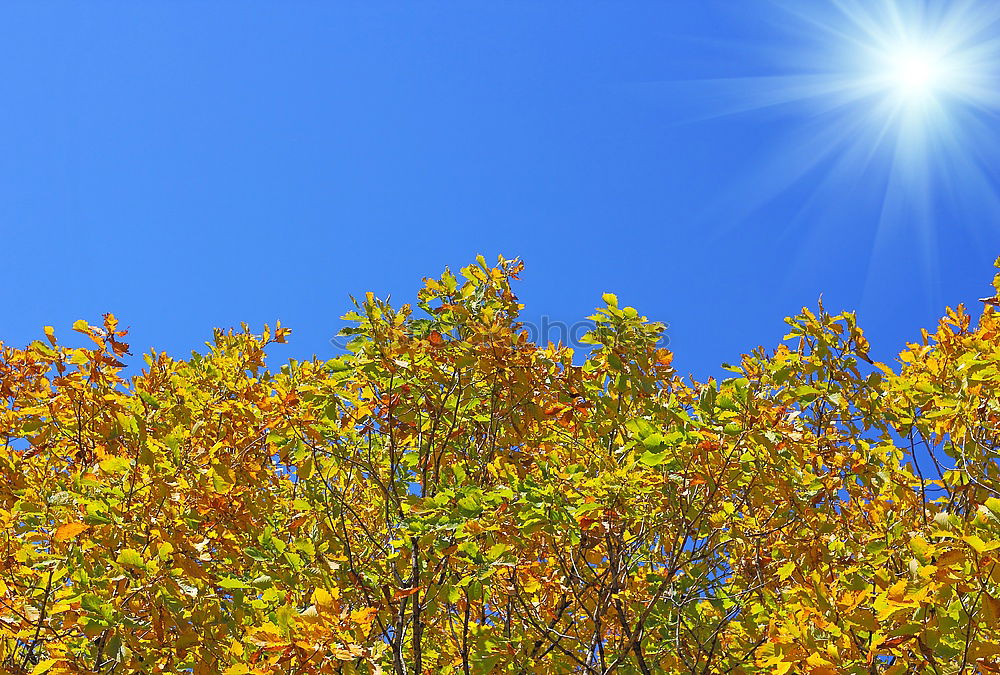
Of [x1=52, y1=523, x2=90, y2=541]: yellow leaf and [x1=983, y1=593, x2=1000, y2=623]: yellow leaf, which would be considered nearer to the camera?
[x1=983, y1=593, x2=1000, y2=623]: yellow leaf

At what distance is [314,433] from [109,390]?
160 cm

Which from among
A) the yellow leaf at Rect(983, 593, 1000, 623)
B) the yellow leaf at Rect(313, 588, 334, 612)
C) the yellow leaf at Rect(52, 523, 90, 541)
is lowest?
the yellow leaf at Rect(313, 588, 334, 612)

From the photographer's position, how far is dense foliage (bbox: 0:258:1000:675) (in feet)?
12.4

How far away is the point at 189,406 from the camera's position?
5.34 meters

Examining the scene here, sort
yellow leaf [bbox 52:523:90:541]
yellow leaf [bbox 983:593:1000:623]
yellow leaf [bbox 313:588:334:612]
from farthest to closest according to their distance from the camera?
yellow leaf [bbox 52:523:90:541] → yellow leaf [bbox 313:588:334:612] → yellow leaf [bbox 983:593:1000:623]

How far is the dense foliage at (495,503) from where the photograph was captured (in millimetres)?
3789

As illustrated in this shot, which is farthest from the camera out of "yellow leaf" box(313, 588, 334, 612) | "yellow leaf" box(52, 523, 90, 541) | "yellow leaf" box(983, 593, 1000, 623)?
"yellow leaf" box(52, 523, 90, 541)

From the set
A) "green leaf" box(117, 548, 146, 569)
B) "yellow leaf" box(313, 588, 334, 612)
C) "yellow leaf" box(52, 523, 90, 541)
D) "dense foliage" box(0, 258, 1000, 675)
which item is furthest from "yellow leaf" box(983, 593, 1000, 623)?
"yellow leaf" box(52, 523, 90, 541)

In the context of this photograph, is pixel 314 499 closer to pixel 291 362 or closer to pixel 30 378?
pixel 291 362

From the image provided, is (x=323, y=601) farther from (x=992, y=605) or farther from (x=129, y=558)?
(x=992, y=605)

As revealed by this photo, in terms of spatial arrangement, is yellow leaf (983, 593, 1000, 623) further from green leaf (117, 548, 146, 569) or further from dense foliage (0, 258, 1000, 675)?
green leaf (117, 548, 146, 569)

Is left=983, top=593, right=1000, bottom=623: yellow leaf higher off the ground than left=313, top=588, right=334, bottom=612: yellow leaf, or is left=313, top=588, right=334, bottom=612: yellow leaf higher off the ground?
left=983, top=593, right=1000, bottom=623: yellow leaf

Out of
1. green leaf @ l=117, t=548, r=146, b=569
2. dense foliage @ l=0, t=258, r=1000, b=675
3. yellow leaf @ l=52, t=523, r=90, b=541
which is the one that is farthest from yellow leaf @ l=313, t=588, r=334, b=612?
yellow leaf @ l=52, t=523, r=90, b=541

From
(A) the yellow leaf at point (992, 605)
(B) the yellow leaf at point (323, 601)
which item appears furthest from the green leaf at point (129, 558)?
(A) the yellow leaf at point (992, 605)
